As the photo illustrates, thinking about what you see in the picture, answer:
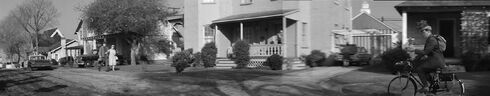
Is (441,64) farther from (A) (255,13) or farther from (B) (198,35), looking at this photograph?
(B) (198,35)

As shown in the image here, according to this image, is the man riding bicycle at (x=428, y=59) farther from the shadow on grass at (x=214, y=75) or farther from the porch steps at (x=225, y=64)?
the porch steps at (x=225, y=64)

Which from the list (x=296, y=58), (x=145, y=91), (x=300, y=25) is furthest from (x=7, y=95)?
(x=300, y=25)

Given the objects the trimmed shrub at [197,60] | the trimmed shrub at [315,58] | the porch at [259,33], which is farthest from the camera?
the trimmed shrub at [197,60]

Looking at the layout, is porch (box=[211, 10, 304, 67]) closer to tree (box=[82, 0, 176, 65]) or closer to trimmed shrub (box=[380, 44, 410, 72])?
tree (box=[82, 0, 176, 65])

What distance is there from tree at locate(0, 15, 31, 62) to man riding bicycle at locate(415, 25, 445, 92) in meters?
64.1

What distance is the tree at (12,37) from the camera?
66425 mm

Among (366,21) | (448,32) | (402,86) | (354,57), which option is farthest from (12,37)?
(402,86)

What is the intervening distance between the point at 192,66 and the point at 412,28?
38.2ft

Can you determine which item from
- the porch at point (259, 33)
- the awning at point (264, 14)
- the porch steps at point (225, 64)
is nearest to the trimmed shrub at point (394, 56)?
the porch at point (259, 33)

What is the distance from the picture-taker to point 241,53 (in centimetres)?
2259

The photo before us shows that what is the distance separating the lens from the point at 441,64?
29.1 feet

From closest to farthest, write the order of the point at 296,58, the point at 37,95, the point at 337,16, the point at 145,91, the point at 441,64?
the point at 441,64, the point at 37,95, the point at 145,91, the point at 296,58, the point at 337,16

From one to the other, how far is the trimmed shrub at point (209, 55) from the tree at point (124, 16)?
8.05 metres

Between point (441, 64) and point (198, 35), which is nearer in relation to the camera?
point (441, 64)
